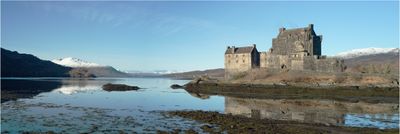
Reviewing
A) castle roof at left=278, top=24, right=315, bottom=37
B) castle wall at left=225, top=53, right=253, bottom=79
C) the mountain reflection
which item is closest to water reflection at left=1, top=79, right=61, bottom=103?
the mountain reflection

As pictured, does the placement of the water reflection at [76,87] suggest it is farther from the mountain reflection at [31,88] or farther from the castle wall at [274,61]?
the castle wall at [274,61]

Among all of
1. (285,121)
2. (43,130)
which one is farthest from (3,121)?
(285,121)

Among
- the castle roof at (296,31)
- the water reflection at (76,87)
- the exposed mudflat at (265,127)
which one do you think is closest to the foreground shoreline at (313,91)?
the castle roof at (296,31)

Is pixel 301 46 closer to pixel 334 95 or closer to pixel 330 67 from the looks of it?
pixel 330 67

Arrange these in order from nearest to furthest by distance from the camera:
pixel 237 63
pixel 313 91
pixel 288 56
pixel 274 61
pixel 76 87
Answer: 1. pixel 313 91
2. pixel 76 87
3. pixel 288 56
4. pixel 274 61
5. pixel 237 63

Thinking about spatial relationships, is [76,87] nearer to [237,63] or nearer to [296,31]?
[237,63]

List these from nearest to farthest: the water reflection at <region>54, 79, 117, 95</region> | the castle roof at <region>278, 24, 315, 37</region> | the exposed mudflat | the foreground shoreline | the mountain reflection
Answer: the exposed mudflat
the mountain reflection
the foreground shoreline
the water reflection at <region>54, 79, 117, 95</region>
the castle roof at <region>278, 24, 315, 37</region>

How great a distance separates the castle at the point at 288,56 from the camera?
91.1 m

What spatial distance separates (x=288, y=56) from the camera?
99312 mm

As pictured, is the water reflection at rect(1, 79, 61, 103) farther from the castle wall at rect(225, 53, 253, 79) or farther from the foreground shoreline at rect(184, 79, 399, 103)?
the castle wall at rect(225, 53, 253, 79)

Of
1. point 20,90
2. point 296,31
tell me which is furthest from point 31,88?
point 296,31

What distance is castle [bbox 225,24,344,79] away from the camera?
299 feet

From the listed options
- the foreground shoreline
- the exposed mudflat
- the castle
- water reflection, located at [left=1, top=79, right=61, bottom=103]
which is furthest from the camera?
the castle

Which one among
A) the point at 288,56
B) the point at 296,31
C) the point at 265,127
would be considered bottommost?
the point at 265,127
